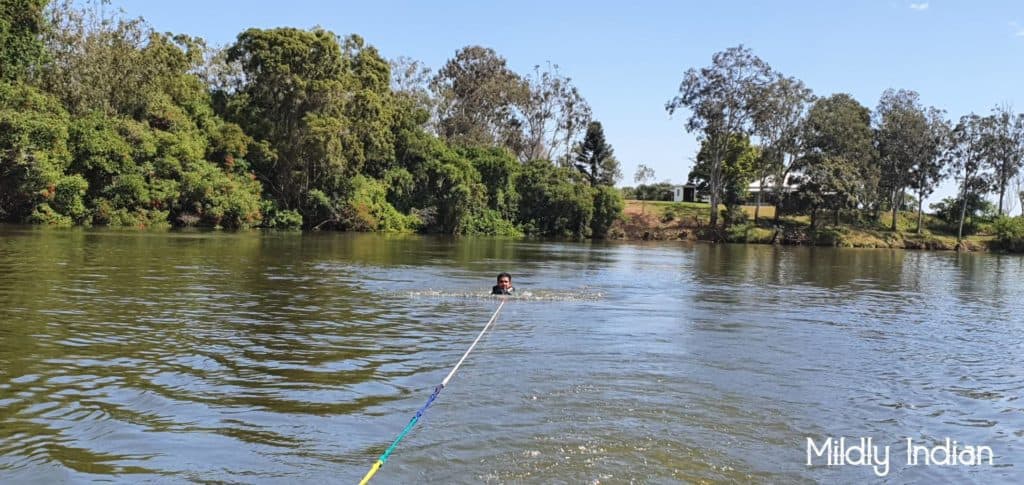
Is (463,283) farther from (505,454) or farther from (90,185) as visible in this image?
(90,185)

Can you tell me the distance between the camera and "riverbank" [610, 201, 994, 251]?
80.2 meters

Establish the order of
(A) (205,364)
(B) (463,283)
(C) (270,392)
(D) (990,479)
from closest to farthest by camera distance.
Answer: (D) (990,479)
(C) (270,392)
(A) (205,364)
(B) (463,283)

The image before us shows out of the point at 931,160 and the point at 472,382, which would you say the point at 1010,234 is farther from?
the point at 472,382

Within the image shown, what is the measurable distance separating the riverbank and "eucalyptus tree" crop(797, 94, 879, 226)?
10.1 ft

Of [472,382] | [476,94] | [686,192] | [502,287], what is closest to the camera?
[472,382]

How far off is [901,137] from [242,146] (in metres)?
67.9

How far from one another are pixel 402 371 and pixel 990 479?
7020 mm

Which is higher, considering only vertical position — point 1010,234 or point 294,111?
point 294,111

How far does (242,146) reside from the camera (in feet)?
231

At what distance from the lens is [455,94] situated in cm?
9994

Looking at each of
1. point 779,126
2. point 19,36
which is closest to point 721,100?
point 779,126

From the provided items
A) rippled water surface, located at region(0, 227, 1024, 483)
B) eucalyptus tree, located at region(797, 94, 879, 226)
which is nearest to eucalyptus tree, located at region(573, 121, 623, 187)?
eucalyptus tree, located at region(797, 94, 879, 226)

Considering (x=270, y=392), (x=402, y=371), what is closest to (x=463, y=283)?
(x=402, y=371)

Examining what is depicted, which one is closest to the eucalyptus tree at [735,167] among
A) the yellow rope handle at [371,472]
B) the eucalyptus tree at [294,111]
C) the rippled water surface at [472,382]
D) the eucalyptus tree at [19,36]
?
the eucalyptus tree at [294,111]
